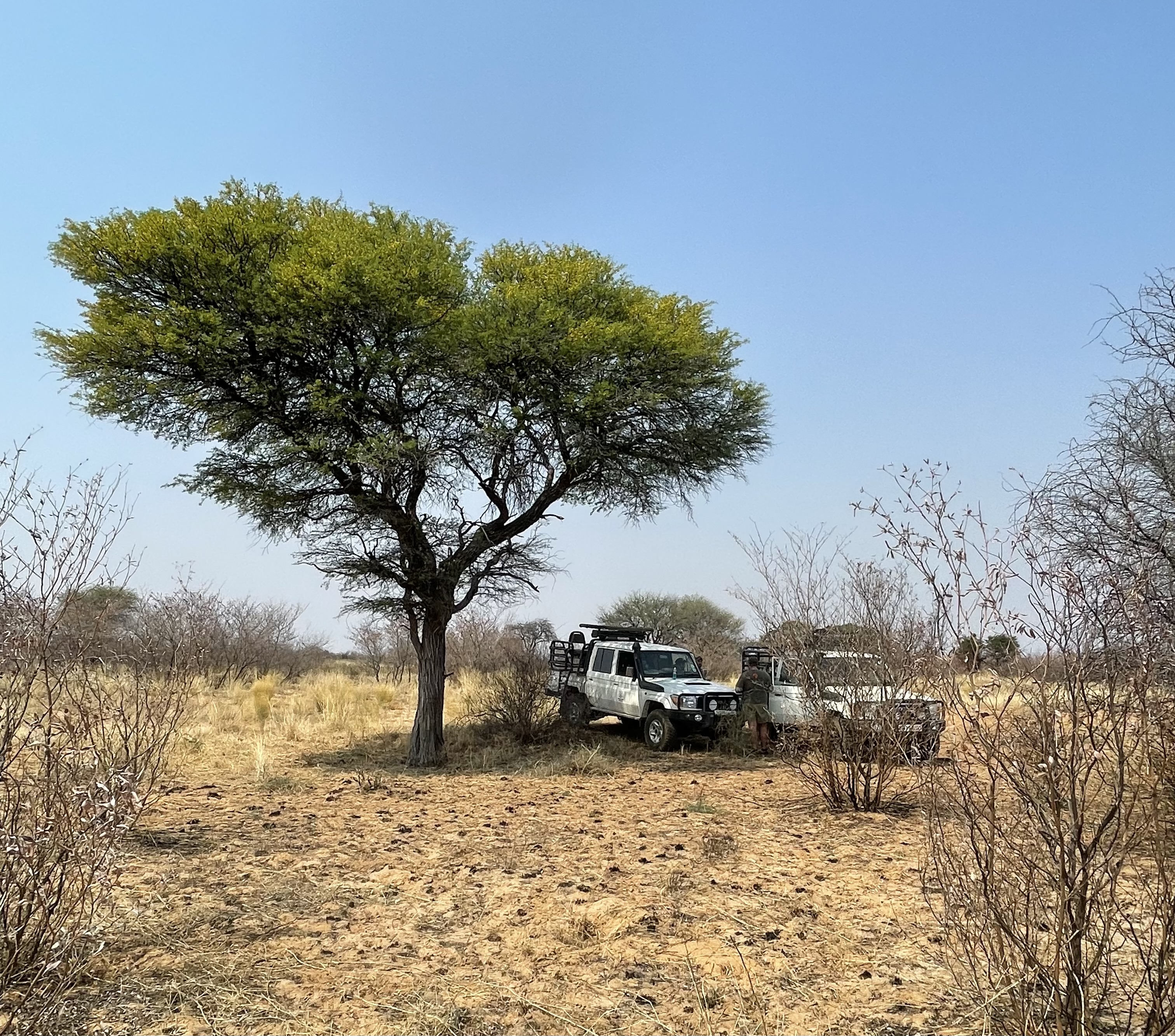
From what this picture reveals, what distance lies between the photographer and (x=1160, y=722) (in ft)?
11.1

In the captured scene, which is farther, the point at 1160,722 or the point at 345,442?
→ the point at 345,442

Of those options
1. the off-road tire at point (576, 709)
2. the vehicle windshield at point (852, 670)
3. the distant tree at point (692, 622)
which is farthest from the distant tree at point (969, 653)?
the distant tree at point (692, 622)

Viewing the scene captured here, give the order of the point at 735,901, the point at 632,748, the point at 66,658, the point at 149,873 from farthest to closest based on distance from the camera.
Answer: the point at 632,748, the point at 149,873, the point at 735,901, the point at 66,658

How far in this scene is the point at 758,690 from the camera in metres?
15.1

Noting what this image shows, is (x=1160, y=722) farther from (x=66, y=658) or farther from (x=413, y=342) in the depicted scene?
(x=413, y=342)

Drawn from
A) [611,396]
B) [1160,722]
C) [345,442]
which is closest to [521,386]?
[611,396]

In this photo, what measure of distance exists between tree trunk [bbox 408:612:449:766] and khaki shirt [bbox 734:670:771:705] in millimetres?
5547

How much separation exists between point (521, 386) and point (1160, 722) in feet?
35.3

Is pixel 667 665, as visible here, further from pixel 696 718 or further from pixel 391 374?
pixel 391 374

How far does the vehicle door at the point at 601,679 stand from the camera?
645 inches

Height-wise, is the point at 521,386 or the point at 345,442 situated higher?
the point at 521,386

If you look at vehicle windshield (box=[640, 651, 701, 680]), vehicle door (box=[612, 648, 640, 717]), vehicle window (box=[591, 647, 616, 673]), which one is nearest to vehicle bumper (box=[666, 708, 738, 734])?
vehicle door (box=[612, 648, 640, 717])

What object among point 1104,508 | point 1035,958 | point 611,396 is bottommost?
point 1035,958

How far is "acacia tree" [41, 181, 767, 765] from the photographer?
1214 cm
